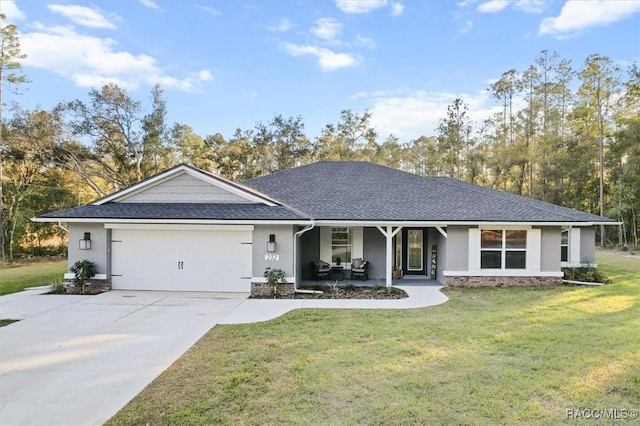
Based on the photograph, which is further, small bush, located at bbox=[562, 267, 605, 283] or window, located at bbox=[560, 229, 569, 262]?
window, located at bbox=[560, 229, 569, 262]

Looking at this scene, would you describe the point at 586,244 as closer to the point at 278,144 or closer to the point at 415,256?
the point at 415,256

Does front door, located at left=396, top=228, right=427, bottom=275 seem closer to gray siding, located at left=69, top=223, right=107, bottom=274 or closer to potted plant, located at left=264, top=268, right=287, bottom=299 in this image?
potted plant, located at left=264, top=268, right=287, bottom=299

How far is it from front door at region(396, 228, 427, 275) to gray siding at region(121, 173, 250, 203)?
20.8 feet

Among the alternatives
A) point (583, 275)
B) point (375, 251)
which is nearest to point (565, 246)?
point (583, 275)

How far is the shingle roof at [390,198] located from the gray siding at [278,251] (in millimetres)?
1219

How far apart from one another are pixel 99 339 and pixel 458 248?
32.5 ft

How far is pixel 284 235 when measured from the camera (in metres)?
10.3

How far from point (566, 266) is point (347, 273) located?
312 inches

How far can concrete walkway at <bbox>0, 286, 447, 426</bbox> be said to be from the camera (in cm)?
411

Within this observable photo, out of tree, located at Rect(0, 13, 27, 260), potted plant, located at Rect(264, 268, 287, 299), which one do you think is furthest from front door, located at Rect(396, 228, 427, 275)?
tree, located at Rect(0, 13, 27, 260)

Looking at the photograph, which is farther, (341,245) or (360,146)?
(360,146)

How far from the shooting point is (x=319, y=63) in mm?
19047

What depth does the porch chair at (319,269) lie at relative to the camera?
12.2m

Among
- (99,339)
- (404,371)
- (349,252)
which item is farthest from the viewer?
(349,252)
